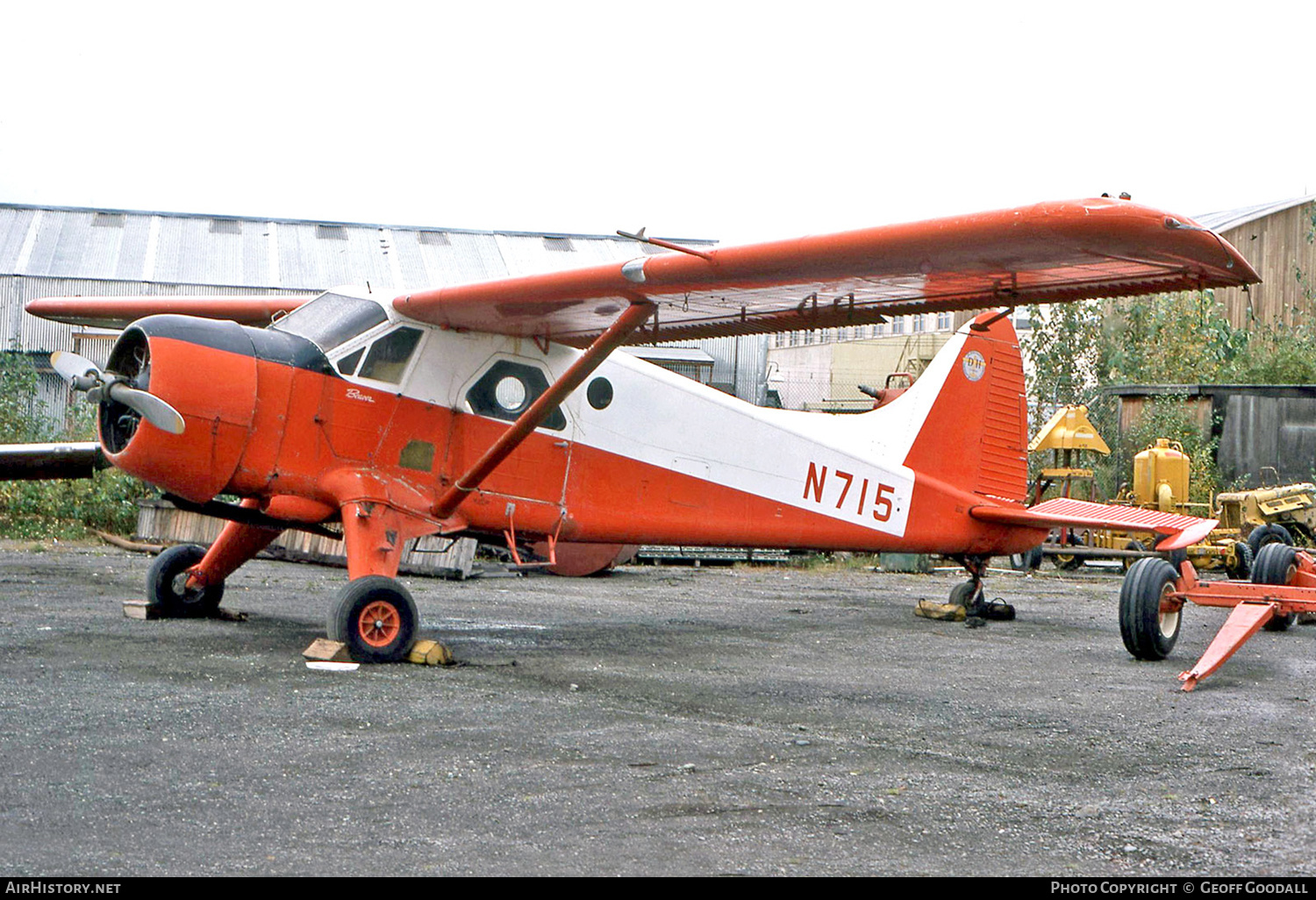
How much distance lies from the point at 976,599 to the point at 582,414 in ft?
14.4

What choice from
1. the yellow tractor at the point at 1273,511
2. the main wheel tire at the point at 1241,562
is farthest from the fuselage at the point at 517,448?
the yellow tractor at the point at 1273,511

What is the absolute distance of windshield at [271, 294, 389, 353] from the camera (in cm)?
859

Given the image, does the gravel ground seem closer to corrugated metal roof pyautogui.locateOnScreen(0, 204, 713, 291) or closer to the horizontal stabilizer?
the horizontal stabilizer

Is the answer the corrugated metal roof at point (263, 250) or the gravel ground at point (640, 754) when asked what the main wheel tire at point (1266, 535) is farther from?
the corrugated metal roof at point (263, 250)

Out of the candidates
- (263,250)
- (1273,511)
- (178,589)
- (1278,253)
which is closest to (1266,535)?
(1273,511)

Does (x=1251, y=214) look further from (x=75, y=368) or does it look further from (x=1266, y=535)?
(x=75, y=368)

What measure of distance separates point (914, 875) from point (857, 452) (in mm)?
7524

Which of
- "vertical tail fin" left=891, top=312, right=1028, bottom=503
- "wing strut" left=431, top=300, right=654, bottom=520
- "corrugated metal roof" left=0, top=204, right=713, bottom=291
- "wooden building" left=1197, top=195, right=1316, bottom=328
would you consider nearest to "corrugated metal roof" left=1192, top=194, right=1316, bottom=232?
"wooden building" left=1197, top=195, right=1316, bottom=328

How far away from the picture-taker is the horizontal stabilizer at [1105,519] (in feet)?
30.2

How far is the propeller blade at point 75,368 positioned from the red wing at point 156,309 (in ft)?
8.91

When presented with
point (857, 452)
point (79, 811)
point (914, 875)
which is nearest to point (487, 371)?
point (857, 452)

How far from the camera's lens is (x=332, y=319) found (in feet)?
28.6

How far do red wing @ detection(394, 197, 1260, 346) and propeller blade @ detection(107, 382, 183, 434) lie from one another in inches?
74.8

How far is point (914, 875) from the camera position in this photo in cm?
369
